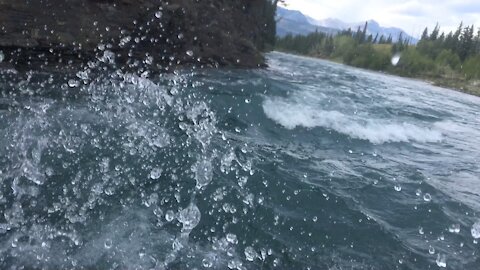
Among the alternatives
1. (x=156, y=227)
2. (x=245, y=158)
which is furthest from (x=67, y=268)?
(x=245, y=158)

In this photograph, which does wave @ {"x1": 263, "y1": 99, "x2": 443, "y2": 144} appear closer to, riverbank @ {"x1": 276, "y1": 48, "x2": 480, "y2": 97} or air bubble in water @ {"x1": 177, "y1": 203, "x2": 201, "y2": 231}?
air bubble in water @ {"x1": 177, "y1": 203, "x2": 201, "y2": 231}

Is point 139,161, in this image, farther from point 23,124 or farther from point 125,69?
point 125,69

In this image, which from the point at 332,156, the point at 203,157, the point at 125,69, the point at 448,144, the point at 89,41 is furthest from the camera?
the point at 125,69

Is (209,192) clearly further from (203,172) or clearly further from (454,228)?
(454,228)

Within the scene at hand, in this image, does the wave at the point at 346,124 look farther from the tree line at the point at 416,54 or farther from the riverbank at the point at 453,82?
the tree line at the point at 416,54

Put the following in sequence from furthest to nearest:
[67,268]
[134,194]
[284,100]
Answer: [284,100] → [134,194] → [67,268]

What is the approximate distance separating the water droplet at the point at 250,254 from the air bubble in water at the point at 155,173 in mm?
2049

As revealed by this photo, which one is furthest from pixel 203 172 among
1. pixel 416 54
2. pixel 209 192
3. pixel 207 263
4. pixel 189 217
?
pixel 416 54

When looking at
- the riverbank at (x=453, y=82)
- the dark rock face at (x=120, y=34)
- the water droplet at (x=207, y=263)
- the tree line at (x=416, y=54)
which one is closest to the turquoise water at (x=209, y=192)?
the water droplet at (x=207, y=263)

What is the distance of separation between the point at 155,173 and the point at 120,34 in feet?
48.3

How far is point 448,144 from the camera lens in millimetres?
12133

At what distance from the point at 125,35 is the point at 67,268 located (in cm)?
1733

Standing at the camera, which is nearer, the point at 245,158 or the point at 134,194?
the point at 134,194

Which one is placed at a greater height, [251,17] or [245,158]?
[251,17]
